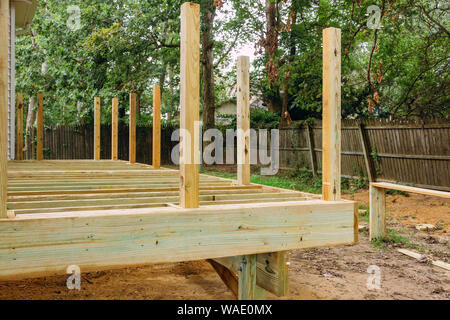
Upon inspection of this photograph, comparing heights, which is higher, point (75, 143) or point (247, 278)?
point (75, 143)

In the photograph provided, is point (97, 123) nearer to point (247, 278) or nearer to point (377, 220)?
point (377, 220)

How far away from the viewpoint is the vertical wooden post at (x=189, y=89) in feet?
8.39

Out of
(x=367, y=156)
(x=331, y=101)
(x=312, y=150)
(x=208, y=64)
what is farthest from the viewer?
(x=208, y=64)

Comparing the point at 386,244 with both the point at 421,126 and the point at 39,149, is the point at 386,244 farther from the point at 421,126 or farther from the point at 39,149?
the point at 39,149

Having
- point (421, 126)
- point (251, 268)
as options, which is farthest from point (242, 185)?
point (421, 126)

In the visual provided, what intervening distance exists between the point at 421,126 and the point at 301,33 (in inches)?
305

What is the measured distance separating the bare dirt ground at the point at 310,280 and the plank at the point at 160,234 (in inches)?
49.0

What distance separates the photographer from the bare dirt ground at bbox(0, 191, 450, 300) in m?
A: 4.02

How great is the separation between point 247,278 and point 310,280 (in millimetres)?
1549

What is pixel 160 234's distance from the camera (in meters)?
2.54

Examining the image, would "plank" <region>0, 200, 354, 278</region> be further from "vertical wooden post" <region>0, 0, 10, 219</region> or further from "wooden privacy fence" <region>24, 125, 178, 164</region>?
"wooden privacy fence" <region>24, 125, 178, 164</region>

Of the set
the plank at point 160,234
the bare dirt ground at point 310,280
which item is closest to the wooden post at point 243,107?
the plank at point 160,234

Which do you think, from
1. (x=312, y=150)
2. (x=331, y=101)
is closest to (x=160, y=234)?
(x=331, y=101)

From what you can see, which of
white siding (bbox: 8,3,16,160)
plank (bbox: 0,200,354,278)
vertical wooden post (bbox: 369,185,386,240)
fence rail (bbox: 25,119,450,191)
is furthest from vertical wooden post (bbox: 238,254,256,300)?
fence rail (bbox: 25,119,450,191)
